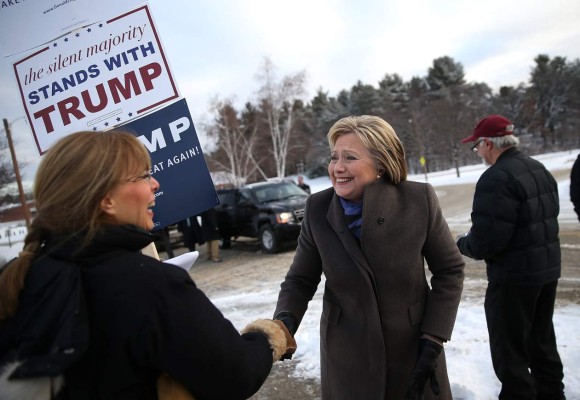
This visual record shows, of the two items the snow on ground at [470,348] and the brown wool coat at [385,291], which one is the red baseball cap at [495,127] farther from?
the snow on ground at [470,348]

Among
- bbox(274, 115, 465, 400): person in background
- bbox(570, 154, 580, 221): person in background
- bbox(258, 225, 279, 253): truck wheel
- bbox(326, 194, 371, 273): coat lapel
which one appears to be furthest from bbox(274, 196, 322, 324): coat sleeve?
bbox(258, 225, 279, 253): truck wheel

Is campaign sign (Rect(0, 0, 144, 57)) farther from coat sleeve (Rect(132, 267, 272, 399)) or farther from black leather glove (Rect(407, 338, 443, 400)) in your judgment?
black leather glove (Rect(407, 338, 443, 400))

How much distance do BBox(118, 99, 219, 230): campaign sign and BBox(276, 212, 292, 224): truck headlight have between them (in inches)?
288

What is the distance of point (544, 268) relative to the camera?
2.67m

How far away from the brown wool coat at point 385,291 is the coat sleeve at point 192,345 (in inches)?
34.6

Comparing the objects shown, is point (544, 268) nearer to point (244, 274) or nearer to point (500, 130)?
point (500, 130)

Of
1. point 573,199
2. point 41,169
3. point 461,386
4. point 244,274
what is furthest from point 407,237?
point 244,274

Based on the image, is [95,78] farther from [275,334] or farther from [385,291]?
[385,291]

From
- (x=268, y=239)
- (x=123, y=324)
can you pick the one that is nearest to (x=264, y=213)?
(x=268, y=239)

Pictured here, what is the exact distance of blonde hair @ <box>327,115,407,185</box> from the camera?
6.84 feet

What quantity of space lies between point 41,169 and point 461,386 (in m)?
3.18

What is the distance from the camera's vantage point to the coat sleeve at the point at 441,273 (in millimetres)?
1940

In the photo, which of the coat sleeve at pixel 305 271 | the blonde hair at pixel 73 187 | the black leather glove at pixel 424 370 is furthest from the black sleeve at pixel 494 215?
the blonde hair at pixel 73 187

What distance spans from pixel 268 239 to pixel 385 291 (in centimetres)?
799
